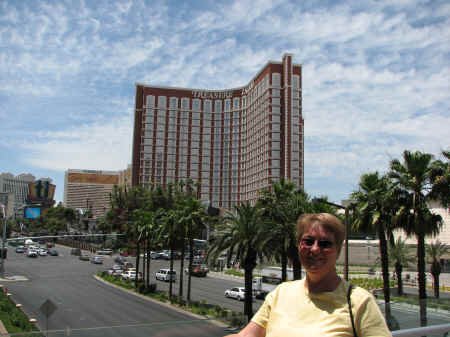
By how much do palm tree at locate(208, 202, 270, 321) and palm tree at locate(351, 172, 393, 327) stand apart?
6889 millimetres

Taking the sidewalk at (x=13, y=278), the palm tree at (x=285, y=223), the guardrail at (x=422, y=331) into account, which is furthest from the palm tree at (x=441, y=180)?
the sidewalk at (x=13, y=278)

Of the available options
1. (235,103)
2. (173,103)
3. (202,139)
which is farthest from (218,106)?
(173,103)

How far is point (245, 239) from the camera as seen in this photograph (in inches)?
1155

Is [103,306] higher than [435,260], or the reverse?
[435,260]

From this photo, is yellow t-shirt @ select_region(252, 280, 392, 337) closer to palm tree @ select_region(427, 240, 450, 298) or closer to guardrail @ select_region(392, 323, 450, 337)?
guardrail @ select_region(392, 323, 450, 337)

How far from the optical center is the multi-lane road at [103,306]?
7.31m

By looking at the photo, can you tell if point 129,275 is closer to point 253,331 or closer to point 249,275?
point 249,275

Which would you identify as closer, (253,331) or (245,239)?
(253,331)

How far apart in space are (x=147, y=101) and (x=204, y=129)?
2089 cm

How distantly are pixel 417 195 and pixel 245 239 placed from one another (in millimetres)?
11844

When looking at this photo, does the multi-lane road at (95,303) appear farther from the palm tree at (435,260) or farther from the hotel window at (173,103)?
the hotel window at (173,103)

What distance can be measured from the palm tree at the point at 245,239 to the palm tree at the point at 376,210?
6889 millimetres

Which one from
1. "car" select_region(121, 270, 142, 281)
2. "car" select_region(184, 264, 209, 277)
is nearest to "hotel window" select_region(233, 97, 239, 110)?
"car" select_region(184, 264, 209, 277)

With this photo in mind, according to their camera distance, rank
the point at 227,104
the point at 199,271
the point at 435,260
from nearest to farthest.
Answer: the point at 435,260
the point at 199,271
the point at 227,104
